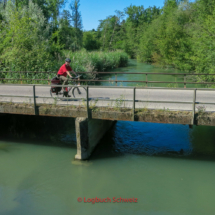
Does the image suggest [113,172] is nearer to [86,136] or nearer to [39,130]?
[86,136]

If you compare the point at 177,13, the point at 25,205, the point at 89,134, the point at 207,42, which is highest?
the point at 177,13

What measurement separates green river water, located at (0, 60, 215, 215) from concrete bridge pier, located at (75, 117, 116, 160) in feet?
1.04

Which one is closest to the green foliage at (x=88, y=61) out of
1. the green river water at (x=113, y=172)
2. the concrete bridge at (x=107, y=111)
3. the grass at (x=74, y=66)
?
the grass at (x=74, y=66)

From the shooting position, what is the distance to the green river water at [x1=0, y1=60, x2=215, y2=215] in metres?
6.56

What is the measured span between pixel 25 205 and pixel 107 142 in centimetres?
464

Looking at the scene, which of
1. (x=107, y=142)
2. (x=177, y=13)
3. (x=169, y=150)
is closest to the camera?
(x=169, y=150)

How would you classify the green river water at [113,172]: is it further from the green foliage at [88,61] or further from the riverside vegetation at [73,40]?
the green foliage at [88,61]

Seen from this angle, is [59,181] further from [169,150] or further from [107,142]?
[169,150]

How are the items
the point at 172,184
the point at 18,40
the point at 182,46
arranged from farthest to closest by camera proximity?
1. the point at 182,46
2. the point at 18,40
3. the point at 172,184

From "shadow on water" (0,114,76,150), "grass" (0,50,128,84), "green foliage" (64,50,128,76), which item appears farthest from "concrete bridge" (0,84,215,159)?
"green foliage" (64,50,128,76)

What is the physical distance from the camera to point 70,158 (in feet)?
29.7

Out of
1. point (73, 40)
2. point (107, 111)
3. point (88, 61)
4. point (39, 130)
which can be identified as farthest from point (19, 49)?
point (73, 40)

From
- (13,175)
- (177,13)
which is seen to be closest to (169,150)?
(13,175)

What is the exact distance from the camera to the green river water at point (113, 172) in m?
6.56
